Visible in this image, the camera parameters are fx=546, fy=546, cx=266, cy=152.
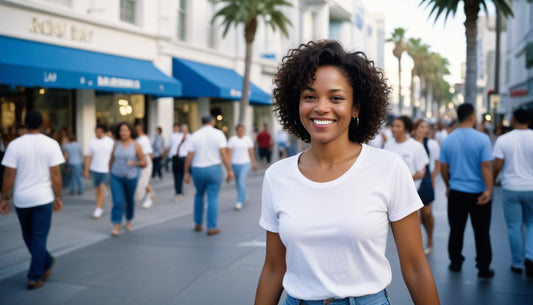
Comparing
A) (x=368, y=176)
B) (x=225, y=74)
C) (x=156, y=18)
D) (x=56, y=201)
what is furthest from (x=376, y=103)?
(x=225, y=74)

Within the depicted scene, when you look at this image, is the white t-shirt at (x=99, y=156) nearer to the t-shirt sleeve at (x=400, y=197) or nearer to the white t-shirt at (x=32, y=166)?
the white t-shirt at (x=32, y=166)

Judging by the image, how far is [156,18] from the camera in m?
20.4

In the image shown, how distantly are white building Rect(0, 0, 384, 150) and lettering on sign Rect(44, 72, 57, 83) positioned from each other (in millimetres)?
26

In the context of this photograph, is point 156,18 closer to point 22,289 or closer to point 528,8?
point 22,289

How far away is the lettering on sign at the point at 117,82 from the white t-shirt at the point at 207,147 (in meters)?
7.34

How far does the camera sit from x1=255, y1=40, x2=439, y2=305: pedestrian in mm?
2162

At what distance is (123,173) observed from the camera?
8.80m

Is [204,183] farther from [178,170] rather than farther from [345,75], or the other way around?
[345,75]

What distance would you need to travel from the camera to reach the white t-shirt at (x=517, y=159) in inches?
252

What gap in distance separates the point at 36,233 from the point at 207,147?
3.67 meters

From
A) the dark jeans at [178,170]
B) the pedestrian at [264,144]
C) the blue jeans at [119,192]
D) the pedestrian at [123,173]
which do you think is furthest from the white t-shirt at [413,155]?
the pedestrian at [264,144]

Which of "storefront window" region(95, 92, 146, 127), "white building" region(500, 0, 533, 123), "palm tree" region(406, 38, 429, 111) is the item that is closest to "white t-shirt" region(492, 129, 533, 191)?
"storefront window" region(95, 92, 146, 127)

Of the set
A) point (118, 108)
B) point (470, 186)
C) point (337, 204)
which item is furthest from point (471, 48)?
point (337, 204)

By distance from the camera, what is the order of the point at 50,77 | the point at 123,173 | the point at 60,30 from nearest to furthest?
the point at 123,173
the point at 50,77
the point at 60,30
